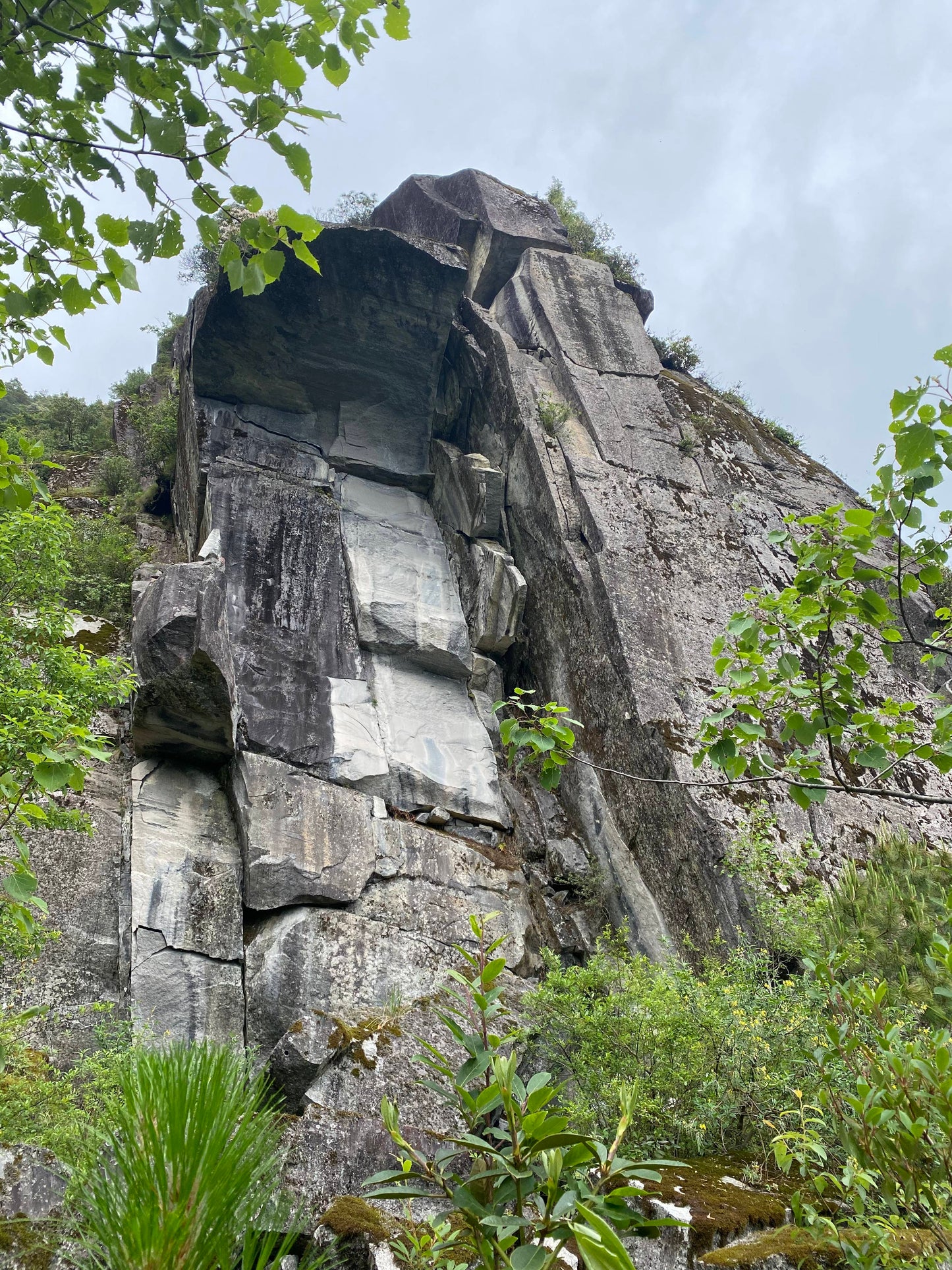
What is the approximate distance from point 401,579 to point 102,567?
4.30 metres

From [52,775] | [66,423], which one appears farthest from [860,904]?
[66,423]

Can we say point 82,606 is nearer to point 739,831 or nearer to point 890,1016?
point 739,831

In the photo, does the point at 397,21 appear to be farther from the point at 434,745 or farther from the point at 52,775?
the point at 434,745

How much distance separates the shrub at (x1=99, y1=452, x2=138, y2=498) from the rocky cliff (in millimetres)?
1833

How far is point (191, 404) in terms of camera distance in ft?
44.4

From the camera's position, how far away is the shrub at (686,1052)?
17.4 feet

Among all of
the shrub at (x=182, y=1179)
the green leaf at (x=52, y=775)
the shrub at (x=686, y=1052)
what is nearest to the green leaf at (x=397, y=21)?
the green leaf at (x=52, y=775)

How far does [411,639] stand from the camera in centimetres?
1189

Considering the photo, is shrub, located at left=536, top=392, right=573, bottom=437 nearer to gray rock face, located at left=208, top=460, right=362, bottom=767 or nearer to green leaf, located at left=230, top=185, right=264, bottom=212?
gray rock face, located at left=208, top=460, right=362, bottom=767

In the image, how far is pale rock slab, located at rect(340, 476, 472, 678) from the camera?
11.9 meters

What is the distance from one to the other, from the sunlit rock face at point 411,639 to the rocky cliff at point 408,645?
0.03m

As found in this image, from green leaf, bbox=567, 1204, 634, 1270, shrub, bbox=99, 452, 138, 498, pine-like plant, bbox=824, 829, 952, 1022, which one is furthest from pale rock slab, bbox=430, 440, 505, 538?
green leaf, bbox=567, 1204, 634, 1270

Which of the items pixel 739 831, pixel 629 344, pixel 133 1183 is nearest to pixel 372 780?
pixel 739 831

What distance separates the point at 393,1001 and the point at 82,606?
289 inches
